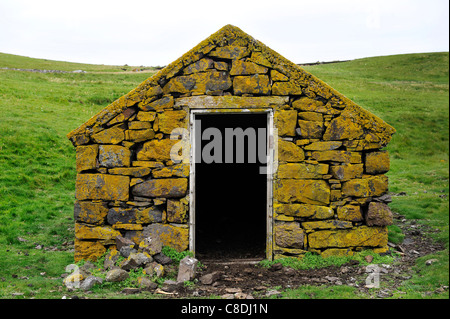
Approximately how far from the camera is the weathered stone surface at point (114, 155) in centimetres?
782

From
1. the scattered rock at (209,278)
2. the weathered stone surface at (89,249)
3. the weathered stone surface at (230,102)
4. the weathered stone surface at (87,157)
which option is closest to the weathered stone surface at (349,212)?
the weathered stone surface at (230,102)

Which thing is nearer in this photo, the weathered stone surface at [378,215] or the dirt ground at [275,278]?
the dirt ground at [275,278]

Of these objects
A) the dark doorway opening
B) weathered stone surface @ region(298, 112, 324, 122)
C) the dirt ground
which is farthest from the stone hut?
the dark doorway opening

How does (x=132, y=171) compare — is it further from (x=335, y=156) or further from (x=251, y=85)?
(x=335, y=156)

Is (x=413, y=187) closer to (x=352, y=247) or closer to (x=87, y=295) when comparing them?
(x=352, y=247)

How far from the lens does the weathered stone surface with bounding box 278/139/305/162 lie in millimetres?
7859

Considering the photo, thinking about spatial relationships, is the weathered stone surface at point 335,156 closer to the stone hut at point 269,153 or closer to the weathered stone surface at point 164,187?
the stone hut at point 269,153

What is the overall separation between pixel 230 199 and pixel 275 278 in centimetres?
692

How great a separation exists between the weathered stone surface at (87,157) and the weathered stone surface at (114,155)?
105 millimetres

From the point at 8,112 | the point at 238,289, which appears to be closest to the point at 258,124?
the point at 238,289

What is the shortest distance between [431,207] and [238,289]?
6.92 m

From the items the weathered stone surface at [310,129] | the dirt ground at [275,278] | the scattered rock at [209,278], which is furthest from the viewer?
the weathered stone surface at [310,129]

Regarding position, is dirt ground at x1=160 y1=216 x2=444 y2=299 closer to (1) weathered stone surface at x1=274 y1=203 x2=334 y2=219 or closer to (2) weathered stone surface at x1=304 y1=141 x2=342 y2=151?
(1) weathered stone surface at x1=274 y1=203 x2=334 y2=219

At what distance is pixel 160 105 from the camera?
787 centimetres
